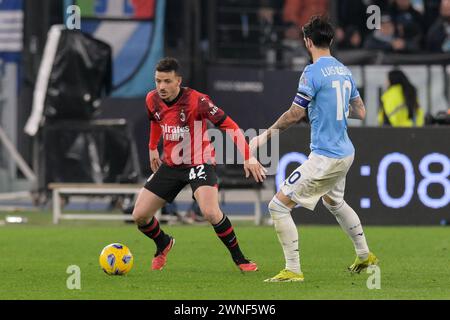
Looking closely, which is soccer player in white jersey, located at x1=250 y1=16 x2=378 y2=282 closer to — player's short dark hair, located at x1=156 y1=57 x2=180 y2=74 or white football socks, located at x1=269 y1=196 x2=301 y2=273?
white football socks, located at x1=269 y1=196 x2=301 y2=273

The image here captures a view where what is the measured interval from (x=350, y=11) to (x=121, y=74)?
4038 millimetres

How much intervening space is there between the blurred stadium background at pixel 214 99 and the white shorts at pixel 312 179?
1.89m

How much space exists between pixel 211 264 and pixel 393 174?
17.9 feet

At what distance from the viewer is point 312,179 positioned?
40.0 ft

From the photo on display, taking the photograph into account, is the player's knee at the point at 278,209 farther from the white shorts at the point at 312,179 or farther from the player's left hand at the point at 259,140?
the player's left hand at the point at 259,140

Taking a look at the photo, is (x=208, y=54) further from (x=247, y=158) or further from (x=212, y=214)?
(x=247, y=158)

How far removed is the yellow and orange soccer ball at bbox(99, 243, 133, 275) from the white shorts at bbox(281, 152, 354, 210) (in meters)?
1.66

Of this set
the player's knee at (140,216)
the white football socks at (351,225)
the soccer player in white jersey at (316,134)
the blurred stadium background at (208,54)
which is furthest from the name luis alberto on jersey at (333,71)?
the blurred stadium background at (208,54)

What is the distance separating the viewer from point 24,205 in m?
23.5

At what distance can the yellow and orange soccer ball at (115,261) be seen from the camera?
12.8 metres

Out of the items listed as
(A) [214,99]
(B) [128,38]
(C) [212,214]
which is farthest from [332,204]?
(B) [128,38]

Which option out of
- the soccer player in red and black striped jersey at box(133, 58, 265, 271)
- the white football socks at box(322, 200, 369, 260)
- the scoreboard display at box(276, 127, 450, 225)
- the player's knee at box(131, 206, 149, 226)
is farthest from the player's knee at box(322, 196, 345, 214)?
the scoreboard display at box(276, 127, 450, 225)
